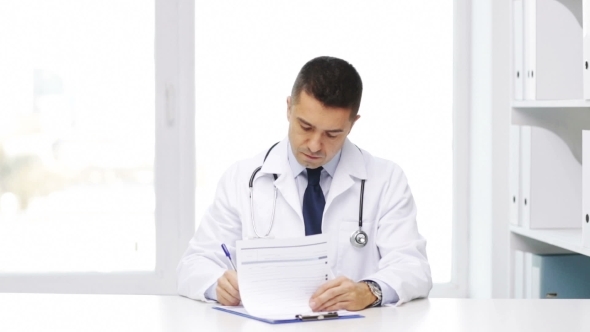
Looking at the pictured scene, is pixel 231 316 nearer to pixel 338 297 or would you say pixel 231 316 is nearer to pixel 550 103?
pixel 338 297

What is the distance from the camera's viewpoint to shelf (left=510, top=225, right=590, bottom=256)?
2.34 meters

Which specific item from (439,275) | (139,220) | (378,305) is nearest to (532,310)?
(378,305)

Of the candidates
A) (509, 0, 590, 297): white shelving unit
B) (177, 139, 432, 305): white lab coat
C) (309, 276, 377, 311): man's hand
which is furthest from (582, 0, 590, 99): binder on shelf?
(309, 276, 377, 311): man's hand

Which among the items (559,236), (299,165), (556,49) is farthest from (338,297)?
(556,49)

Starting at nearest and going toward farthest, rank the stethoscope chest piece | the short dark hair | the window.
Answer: the short dark hair
the stethoscope chest piece
the window

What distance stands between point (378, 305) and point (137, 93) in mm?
1735

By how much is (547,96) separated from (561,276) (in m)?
0.58

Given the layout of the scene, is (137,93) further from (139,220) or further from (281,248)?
(281,248)

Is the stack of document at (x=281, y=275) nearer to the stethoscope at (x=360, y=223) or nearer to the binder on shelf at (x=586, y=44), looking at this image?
the stethoscope at (x=360, y=223)

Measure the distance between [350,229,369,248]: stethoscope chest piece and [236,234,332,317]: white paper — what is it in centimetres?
32

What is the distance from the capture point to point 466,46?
Result: 3432mm

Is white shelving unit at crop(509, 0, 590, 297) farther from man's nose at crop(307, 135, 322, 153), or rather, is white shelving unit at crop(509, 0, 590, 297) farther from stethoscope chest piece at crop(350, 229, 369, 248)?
man's nose at crop(307, 135, 322, 153)

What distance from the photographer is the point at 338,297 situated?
5.81 feet

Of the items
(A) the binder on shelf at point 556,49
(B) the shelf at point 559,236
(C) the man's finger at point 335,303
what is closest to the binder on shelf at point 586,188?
(B) the shelf at point 559,236
